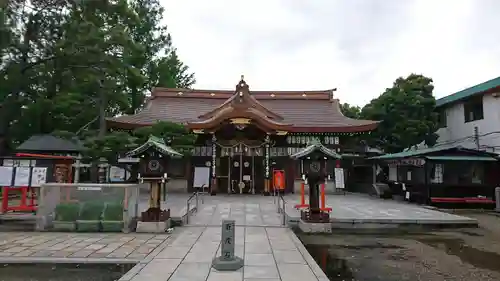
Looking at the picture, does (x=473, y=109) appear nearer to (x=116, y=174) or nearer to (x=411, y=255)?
(x=411, y=255)

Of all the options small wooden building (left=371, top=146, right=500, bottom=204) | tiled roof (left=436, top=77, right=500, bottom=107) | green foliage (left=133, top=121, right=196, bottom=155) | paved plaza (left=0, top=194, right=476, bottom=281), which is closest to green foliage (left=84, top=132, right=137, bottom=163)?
green foliage (left=133, top=121, right=196, bottom=155)

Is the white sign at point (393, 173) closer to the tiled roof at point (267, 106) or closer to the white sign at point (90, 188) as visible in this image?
A: the tiled roof at point (267, 106)

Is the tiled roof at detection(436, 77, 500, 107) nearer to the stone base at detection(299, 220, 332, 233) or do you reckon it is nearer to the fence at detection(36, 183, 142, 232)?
the stone base at detection(299, 220, 332, 233)

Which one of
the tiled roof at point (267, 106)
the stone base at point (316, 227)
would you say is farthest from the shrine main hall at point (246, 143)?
the stone base at point (316, 227)

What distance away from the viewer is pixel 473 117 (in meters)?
21.4

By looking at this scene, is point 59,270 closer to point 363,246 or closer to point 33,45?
point 363,246

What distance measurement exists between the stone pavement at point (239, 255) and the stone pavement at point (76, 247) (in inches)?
21.3

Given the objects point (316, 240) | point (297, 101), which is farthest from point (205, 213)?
point (297, 101)

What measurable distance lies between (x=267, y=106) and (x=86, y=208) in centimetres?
1795

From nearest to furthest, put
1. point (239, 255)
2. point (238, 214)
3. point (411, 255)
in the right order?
point (239, 255)
point (411, 255)
point (238, 214)

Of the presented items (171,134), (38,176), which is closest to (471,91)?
(171,134)

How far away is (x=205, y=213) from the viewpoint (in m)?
12.8

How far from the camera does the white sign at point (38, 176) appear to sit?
11.0m

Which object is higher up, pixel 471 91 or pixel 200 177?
pixel 471 91
